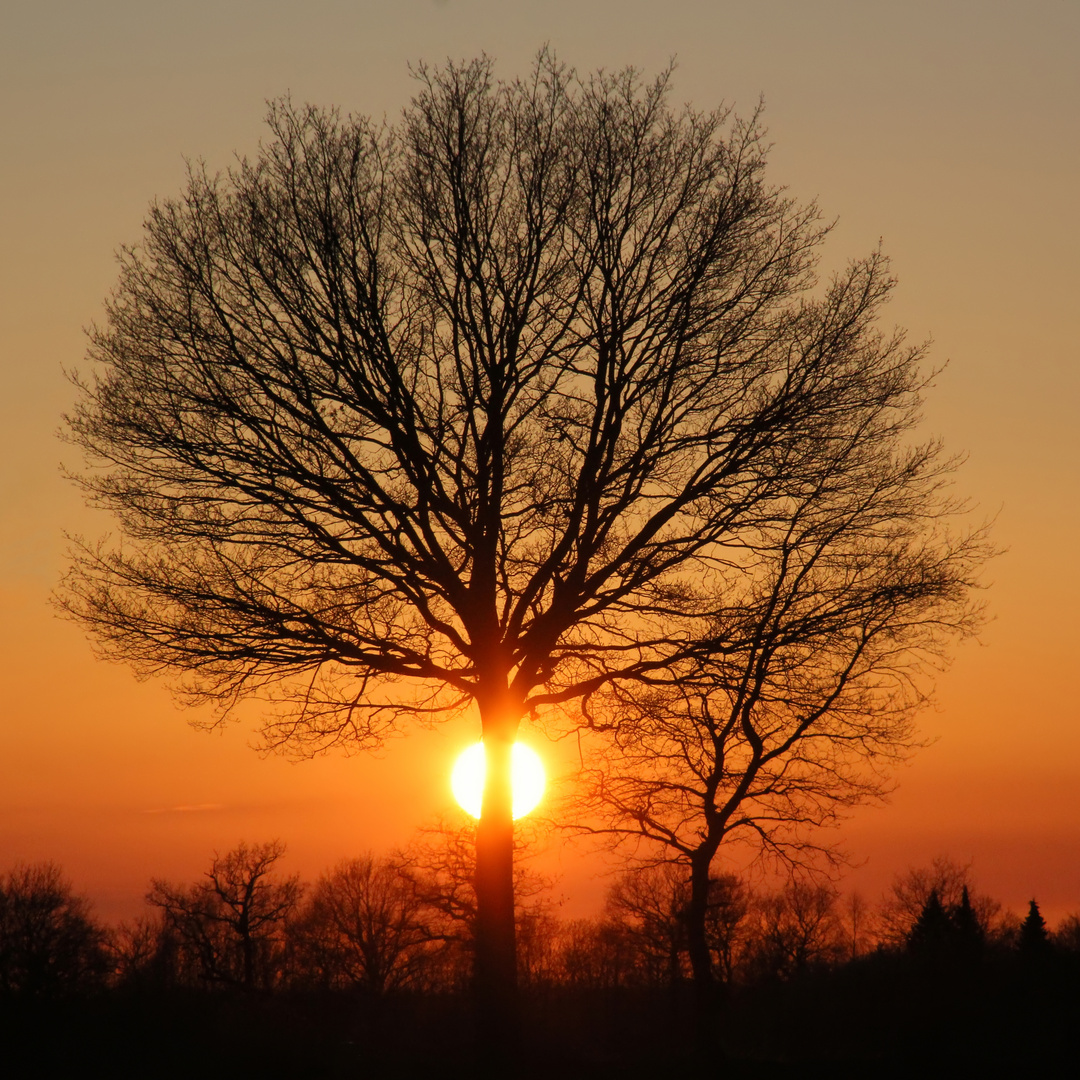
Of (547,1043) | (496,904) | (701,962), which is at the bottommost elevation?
(547,1043)

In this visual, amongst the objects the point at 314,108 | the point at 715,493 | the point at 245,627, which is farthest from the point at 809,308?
the point at 245,627

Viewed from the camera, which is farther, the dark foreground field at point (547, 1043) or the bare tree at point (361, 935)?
the bare tree at point (361, 935)

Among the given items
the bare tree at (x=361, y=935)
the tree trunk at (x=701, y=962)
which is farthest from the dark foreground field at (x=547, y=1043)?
the bare tree at (x=361, y=935)

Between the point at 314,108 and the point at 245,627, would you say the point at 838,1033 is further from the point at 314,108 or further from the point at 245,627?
the point at 314,108

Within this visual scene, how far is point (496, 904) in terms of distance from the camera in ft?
38.8

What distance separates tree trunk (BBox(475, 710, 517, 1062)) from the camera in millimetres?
11305

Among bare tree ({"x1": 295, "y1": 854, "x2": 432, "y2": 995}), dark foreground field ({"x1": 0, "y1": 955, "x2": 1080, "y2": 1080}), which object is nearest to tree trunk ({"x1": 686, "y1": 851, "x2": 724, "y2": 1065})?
dark foreground field ({"x1": 0, "y1": 955, "x2": 1080, "y2": 1080})

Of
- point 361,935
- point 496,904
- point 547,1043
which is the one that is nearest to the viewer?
point 496,904

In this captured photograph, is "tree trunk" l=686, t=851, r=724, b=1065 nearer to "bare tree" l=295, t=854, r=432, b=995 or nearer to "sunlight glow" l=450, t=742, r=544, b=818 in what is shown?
"sunlight glow" l=450, t=742, r=544, b=818

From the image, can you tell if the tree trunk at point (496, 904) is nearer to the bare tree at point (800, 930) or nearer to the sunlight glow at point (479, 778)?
the sunlight glow at point (479, 778)

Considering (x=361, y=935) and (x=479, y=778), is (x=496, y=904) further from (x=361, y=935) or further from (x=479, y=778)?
(x=361, y=935)

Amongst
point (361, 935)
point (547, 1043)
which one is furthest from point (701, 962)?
point (361, 935)

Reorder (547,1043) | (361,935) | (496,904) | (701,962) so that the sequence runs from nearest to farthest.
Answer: (496,904)
(547,1043)
(701,962)
(361,935)

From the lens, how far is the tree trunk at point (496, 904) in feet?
37.1
